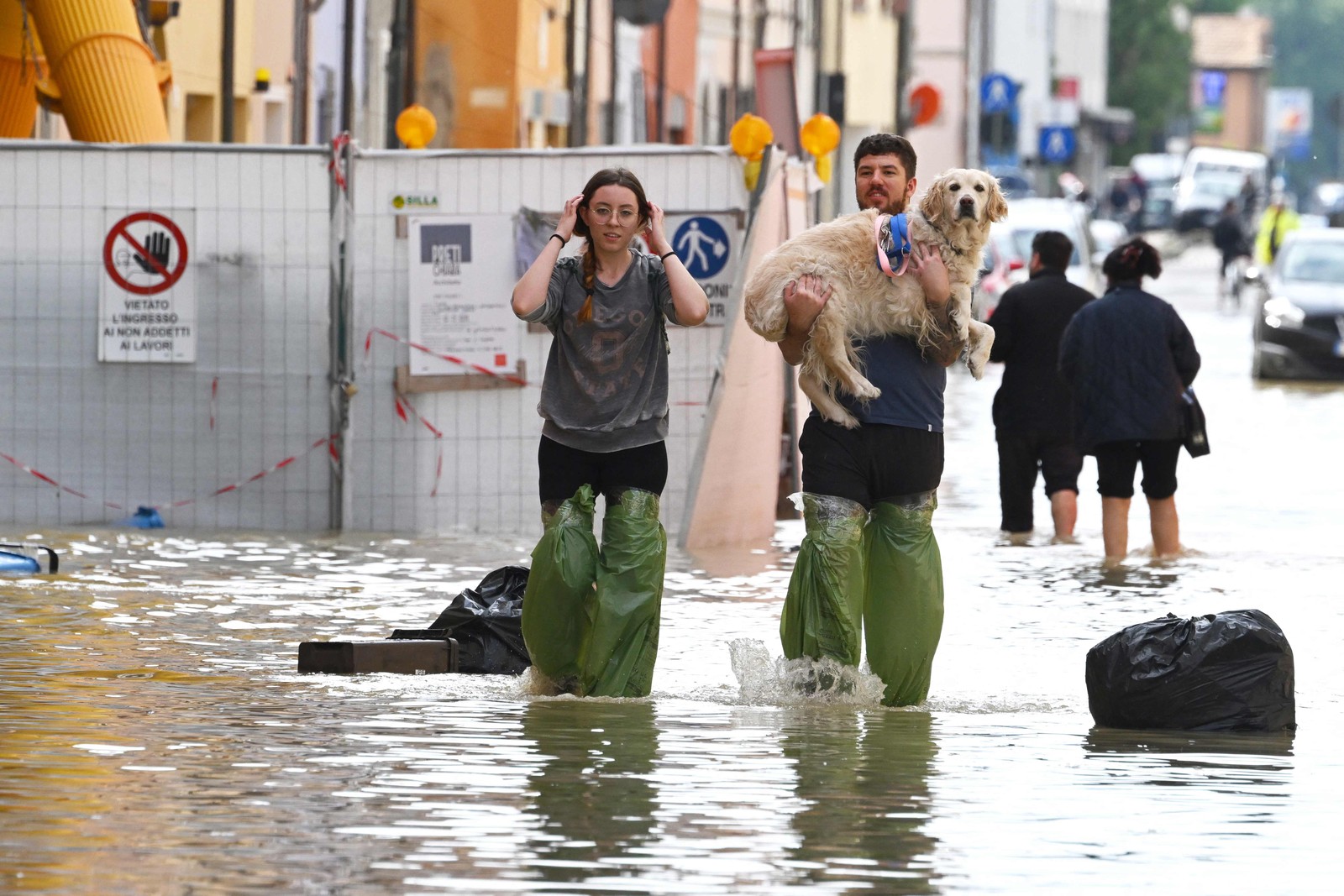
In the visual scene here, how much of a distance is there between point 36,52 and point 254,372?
13.9 feet

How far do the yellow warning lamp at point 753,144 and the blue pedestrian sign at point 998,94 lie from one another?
35.1 metres

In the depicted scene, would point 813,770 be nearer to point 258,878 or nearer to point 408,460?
point 258,878

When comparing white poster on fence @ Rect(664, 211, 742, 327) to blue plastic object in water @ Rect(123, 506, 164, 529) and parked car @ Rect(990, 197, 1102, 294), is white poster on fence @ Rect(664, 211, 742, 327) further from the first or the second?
parked car @ Rect(990, 197, 1102, 294)

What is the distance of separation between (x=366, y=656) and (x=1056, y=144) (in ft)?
161

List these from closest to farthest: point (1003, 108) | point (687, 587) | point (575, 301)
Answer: point (575, 301) < point (687, 587) < point (1003, 108)

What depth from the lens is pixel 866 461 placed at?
8.53 meters

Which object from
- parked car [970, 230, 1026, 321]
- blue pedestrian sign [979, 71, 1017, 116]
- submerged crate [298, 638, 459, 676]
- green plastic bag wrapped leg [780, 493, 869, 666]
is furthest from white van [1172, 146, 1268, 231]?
green plastic bag wrapped leg [780, 493, 869, 666]

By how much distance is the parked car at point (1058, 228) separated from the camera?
1336 inches

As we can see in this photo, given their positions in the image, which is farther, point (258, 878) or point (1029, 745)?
point (1029, 745)

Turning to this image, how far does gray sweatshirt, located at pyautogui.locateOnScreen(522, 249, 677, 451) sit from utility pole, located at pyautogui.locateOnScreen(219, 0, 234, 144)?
1484 centimetres

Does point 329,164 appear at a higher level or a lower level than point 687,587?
higher

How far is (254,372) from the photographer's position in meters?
14.6

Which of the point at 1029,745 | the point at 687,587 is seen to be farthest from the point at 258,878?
the point at 687,587

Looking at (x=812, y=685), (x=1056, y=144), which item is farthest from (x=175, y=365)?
(x=1056, y=144)
